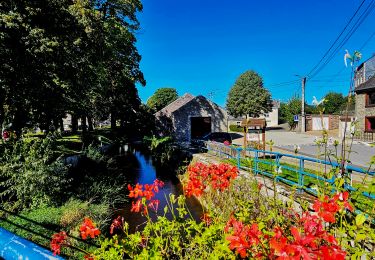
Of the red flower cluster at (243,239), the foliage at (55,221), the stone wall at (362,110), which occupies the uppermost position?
the stone wall at (362,110)

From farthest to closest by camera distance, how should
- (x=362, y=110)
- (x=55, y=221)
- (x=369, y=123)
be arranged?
(x=362, y=110), (x=369, y=123), (x=55, y=221)

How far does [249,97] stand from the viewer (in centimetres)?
5522

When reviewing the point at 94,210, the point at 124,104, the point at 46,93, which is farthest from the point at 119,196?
the point at 124,104

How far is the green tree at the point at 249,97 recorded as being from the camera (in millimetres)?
54938

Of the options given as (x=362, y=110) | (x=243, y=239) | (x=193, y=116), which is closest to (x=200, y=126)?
(x=193, y=116)

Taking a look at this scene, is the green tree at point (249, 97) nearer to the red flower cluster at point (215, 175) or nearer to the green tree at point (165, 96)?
the green tree at point (165, 96)

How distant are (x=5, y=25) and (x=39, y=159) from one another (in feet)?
18.1

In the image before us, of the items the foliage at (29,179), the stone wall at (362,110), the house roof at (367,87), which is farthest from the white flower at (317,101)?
the stone wall at (362,110)

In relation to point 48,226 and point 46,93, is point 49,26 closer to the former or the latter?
point 46,93

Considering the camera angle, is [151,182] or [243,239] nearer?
[243,239]

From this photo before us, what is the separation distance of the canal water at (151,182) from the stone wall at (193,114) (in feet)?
30.9

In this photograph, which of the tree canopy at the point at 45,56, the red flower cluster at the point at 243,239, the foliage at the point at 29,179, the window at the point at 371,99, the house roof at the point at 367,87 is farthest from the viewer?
the window at the point at 371,99

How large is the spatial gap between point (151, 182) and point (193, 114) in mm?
18103

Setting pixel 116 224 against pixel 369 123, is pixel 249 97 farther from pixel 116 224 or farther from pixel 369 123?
pixel 116 224
